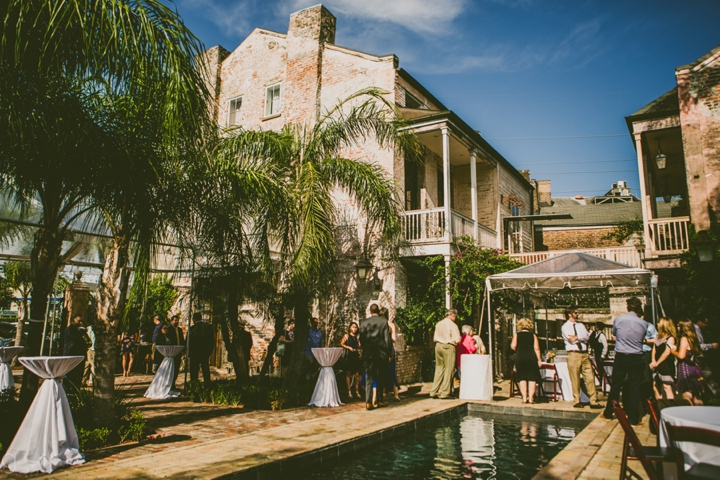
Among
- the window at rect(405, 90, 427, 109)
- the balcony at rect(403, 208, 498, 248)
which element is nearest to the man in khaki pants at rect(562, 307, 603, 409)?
the balcony at rect(403, 208, 498, 248)

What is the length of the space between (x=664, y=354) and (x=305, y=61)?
506 inches

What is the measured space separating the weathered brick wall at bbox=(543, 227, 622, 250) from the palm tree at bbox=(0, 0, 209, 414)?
26.8m

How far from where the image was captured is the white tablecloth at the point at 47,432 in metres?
4.70

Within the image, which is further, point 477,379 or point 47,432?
point 477,379

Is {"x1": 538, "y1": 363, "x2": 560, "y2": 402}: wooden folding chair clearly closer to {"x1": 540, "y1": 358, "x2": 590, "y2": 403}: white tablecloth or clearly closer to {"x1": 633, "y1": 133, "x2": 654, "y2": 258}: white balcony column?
{"x1": 540, "y1": 358, "x2": 590, "y2": 403}: white tablecloth

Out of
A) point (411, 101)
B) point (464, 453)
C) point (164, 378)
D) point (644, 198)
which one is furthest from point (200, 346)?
point (644, 198)

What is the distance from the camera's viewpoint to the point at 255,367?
48.8 feet

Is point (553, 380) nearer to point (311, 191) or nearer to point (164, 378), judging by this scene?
point (311, 191)

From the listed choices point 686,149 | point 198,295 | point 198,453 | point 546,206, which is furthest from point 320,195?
point 546,206

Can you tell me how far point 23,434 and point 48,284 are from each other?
2.52 m

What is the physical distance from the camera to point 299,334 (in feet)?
32.4

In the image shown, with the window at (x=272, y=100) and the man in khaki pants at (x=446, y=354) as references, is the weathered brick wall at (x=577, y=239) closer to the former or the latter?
the window at (x=272, y=100)

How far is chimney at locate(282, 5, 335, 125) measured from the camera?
15.7 m

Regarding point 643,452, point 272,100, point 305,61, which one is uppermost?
point 305,61
